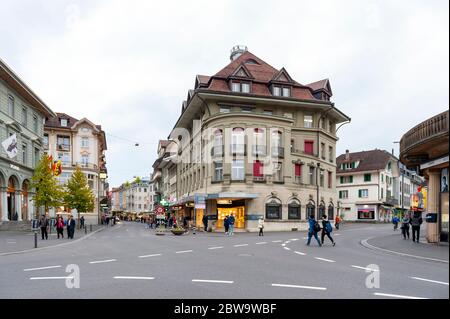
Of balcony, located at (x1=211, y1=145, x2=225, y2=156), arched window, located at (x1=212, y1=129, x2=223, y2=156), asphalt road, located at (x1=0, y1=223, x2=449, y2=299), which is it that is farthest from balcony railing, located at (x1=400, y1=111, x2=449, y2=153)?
arched window, located at (x1=212, y1=129, x2=223, y2=156)

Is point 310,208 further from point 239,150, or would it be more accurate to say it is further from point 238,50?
point 238,50

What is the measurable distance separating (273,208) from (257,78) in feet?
51.7

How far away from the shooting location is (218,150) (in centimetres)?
4169

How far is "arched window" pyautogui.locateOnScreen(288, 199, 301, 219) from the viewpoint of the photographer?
143 feet

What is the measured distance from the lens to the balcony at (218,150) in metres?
41.2

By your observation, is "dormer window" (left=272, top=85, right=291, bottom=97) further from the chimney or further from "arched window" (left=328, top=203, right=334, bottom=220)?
the chimney

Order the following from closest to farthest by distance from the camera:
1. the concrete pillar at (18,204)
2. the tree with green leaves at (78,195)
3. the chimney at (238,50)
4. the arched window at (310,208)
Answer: the concrete pillar at (18,204) < the arched window at (310,208) < the tree with green leaves at (78,195) < the chimney at (238,50)

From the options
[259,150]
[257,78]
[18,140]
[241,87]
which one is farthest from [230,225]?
[18,140]

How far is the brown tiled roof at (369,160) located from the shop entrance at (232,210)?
1649 inches

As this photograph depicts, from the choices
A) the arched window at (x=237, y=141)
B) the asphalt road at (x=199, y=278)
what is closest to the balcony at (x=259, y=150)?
the arched window at (x=237, y=141)

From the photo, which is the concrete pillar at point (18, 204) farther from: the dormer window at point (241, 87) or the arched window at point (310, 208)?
the arched window at point (310, 208)

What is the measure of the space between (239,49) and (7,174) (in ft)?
126

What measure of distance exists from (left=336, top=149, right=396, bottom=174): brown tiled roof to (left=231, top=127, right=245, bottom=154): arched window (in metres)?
42.9
